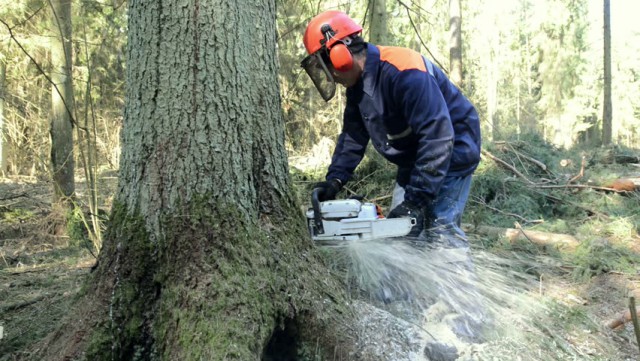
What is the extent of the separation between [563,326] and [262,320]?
2029 millimetres

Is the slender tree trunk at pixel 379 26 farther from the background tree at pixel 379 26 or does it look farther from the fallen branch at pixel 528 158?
the fallen branch at pixel 528 158

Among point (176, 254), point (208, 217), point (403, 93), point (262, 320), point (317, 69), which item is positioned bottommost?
point (262, 320)

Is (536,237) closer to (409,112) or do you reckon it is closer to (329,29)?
(409,112)

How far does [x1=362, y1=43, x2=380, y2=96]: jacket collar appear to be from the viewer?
2.90 meters

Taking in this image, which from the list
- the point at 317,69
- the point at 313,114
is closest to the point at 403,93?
the point at 317,69

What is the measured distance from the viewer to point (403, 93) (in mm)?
2809

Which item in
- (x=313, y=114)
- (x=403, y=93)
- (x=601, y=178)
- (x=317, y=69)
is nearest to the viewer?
(x=403, y=93)

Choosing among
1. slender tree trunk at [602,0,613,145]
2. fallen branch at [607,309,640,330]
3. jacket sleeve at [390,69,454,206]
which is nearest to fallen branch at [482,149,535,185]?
fallen branch at [607,309,640,330]

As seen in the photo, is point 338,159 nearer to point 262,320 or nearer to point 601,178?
point 262,320

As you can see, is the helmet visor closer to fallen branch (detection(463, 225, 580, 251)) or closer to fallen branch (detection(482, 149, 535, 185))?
fallen branch (detection(463, 225, 580, 251))

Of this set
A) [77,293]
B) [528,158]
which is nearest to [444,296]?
[77,293]

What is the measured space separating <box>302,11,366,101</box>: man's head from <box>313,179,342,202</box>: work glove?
0.67m

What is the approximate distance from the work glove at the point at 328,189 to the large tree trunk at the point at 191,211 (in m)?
0.85

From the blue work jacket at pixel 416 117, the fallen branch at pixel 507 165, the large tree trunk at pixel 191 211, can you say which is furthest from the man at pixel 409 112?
the fallen branch at pixel 507 165
